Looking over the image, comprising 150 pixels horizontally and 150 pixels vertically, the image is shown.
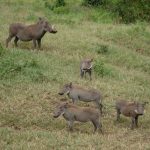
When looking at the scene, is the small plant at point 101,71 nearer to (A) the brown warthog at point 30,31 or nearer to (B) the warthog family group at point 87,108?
(B) the warthog family group at point 87,108

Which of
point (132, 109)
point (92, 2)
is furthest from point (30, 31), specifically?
point (92, 2)

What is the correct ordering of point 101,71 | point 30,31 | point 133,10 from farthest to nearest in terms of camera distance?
point 133,10, point 30,31, point 101,71

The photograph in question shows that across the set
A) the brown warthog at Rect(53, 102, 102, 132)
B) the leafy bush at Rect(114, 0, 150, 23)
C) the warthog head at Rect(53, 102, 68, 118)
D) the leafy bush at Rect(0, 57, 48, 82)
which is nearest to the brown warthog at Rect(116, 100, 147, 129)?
the brown warthog at Rect(53, 102, 102, 132)

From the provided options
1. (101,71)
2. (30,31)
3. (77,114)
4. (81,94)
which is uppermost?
(77,114)

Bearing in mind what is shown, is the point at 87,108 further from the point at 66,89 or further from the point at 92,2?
the point at 92,2

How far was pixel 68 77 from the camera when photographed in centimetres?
1416

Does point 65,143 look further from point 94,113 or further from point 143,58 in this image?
point 143,58

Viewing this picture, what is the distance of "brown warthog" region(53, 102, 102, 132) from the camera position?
34.6 feet

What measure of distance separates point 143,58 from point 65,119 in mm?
7750

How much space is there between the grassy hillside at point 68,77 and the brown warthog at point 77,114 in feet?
0.84

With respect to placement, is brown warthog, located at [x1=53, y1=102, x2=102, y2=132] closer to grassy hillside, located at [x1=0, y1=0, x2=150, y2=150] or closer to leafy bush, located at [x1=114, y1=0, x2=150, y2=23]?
grassy hillside, located at [x1=0, y1=0, x2=150, y2=150]

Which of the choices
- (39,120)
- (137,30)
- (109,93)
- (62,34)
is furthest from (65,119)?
(137,30)

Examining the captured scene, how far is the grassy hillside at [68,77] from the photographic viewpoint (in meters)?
10.0

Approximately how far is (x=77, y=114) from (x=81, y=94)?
1411mm
